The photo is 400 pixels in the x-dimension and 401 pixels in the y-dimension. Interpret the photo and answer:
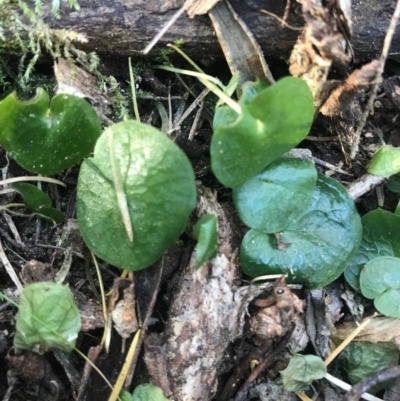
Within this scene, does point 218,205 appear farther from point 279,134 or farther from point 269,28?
point 269,28

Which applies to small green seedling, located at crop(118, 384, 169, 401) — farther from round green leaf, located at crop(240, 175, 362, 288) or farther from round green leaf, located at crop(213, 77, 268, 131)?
round green leaf, located at crop(213, 77, 268, 131)

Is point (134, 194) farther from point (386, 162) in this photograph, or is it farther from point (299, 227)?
point (386, 162)

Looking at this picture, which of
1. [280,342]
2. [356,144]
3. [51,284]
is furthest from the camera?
[356,144]

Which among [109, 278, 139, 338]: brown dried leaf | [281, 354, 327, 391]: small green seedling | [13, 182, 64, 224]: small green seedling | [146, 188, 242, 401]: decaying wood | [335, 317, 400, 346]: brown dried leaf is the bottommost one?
[335, 317, 400, 346]: brown dried leaf

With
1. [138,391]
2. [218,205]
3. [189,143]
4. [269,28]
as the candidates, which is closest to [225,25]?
[269,28]

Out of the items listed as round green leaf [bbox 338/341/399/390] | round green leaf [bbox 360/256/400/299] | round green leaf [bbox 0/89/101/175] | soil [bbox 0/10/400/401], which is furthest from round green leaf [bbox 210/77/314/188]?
round green leaf [bbox 338/341/399/390]

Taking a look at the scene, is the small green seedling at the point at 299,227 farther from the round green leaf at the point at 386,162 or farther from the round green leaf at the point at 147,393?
the round green leaf at the point at 147,393
